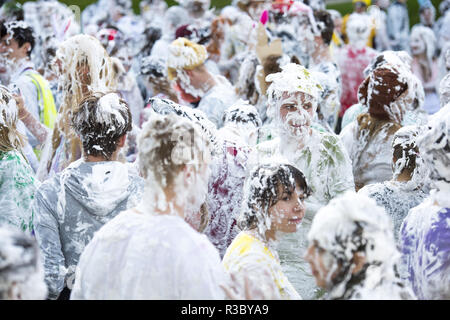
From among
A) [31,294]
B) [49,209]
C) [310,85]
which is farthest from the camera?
[310,85]

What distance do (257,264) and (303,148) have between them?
4.10 feet

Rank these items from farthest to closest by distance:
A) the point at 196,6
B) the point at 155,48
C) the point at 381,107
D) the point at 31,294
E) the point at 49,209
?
the point at 196,6 → the point at 155,48 → the point at 381,107 → the point at 49,209 → the point at 31,294

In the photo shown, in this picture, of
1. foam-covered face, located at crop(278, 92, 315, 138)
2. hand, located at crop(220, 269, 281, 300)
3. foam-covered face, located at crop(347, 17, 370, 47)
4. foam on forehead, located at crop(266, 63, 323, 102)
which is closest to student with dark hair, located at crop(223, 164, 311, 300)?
hand, located at crop(220, 269, 281, 300)

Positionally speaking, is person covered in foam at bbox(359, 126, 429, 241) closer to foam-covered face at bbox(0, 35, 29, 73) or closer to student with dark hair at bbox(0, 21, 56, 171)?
student with dark hair at bbox(0, 21, 56, 171)

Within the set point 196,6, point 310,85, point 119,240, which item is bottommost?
point 119,240

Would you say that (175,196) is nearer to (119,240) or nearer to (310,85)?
(119,240)

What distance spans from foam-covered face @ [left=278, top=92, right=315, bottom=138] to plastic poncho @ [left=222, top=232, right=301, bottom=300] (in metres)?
1.11

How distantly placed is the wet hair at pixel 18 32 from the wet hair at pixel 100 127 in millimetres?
2954

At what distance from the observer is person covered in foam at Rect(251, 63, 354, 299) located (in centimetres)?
388

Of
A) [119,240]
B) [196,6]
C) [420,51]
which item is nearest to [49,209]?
[119,240]

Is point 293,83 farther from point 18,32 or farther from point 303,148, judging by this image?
point 18,32

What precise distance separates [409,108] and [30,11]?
26.6 feet

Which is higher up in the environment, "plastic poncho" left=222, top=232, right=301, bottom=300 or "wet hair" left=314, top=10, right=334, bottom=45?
"wet hair" left=314, top=10, right=334, bottom=45

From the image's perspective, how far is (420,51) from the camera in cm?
995
